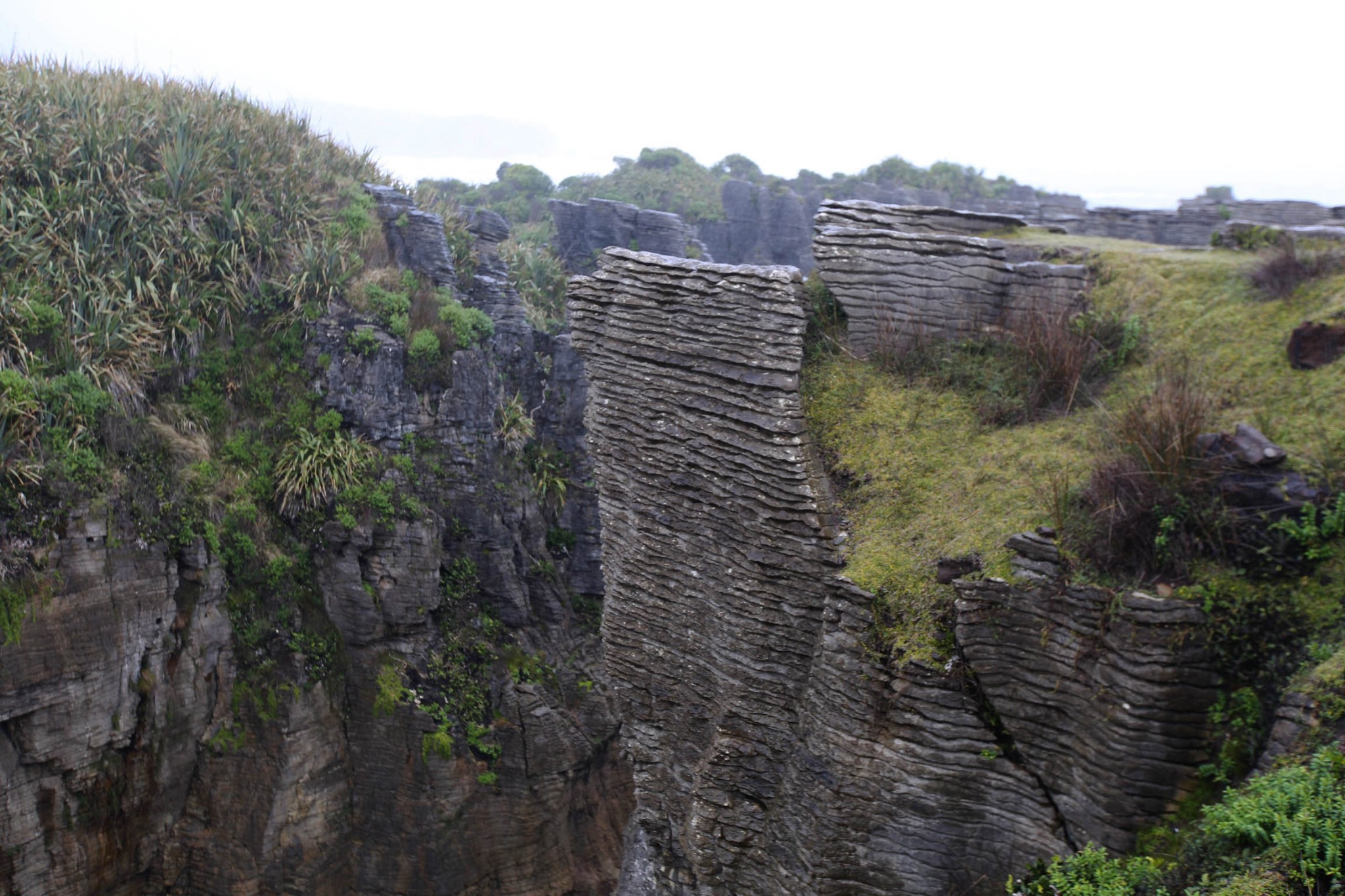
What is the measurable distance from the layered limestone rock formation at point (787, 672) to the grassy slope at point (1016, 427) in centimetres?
40

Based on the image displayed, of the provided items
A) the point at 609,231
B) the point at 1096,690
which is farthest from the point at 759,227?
the point at 1096,690

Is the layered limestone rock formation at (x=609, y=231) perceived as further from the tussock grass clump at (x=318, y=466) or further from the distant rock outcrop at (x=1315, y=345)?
the distant rock outcrop at (x=1315, y=345)

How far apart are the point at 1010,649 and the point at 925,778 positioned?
3.48ft

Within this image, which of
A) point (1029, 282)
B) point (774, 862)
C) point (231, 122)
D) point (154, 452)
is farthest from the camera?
point (231, 122)

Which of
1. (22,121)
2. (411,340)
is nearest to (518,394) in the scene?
(411,340)

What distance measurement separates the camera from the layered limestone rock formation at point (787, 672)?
18.2 ft

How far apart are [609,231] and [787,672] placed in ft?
57.4

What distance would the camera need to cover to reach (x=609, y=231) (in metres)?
23.2

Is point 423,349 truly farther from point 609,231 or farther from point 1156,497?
point 1156,497

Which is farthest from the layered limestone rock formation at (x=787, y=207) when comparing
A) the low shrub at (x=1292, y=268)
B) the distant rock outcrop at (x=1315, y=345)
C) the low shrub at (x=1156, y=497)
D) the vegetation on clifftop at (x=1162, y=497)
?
the low shrub at (x=1156, y=497)

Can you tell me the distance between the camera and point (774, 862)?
722 cm

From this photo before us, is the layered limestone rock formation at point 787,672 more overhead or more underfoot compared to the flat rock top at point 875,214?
more underfoot

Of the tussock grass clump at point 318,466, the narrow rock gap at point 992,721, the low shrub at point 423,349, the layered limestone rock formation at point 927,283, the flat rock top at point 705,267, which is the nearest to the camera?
the narrow rock gap at point 992,721

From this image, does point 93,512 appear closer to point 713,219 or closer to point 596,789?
point 596,789
